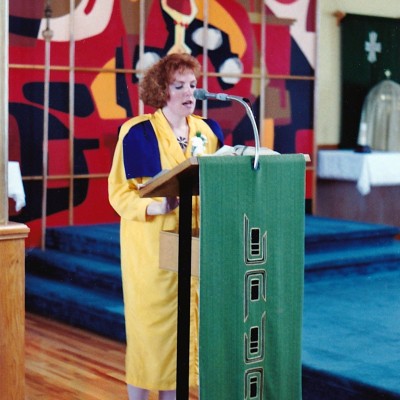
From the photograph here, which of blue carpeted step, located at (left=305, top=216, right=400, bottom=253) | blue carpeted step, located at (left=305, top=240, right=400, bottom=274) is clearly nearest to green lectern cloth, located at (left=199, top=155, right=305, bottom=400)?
blue carpeted step, located at (left=305, top=240, right=400, bottom=274)

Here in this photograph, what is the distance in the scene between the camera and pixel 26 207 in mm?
7711

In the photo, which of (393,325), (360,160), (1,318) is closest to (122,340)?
(393,325)

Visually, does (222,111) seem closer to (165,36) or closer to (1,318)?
(165,36)

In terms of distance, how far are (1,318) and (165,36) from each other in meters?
5.00

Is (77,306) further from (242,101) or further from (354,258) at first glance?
(242,101)

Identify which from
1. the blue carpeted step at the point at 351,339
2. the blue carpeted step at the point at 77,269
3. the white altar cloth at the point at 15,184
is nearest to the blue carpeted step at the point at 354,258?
the blue carpeted step at the point at 351,339

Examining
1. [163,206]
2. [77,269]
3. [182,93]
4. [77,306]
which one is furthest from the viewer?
[77,269]

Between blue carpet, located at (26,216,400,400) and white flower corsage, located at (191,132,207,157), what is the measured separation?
1.34 metres

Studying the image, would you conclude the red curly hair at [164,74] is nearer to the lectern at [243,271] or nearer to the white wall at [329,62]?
the lectern at [243,271]

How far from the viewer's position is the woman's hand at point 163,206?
340 centimetres

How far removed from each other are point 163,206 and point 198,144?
13.6 inches

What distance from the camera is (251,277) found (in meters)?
3.11

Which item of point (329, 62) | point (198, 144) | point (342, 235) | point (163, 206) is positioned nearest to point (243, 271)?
point (163, 206)

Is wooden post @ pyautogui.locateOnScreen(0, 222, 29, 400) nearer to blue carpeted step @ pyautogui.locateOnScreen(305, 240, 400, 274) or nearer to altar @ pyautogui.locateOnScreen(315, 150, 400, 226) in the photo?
blue carpeted step @ pyautogui.locateOnScreen(305, 240, 400, 274)
